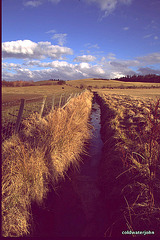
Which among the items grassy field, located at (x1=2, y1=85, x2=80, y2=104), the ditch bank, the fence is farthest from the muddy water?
grassy field, located at (x1=2, y1=85, x2=80, y2=104)

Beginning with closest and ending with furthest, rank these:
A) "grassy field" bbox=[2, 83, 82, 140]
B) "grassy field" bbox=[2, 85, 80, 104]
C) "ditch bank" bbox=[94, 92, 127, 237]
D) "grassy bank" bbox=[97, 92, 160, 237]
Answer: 1. "grassy bank" bbox=[97, 92, 160, 237]
2. "ditch bank" bbox=[94, 92, 127, 237]
3. "grassy field" bbox=[2, 83, 82, 140]
4. "grassy field" bbox=[2, 85, 80, 104]

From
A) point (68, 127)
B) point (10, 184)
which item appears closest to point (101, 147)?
point (68, 127)

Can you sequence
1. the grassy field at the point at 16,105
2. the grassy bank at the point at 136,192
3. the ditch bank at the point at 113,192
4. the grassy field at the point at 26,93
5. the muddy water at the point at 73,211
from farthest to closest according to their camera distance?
the grassy field at the point at 26,93 → the grassy field at the point at 16,105 → the muddy water at the point at 73,211 → the ditch bank at the point at 113,192 → the grassy bank at the point at 136,192

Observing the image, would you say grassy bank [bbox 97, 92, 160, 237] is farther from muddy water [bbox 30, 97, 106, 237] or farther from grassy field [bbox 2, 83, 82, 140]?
grassy field [bbox 2, 83, 82, 140]

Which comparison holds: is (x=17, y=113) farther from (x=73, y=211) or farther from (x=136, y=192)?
(x=136, y=192)

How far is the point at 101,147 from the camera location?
7.05 meters

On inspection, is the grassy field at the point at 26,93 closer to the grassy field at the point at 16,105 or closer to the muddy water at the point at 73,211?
the grassy field at the point at 16,105

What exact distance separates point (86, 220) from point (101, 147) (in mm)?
3879

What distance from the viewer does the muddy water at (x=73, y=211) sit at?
316 cm

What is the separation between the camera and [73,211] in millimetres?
3631

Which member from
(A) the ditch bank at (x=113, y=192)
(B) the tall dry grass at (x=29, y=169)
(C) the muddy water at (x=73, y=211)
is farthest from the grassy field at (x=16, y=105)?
(A) the ditch bank at (x=113, y=192)

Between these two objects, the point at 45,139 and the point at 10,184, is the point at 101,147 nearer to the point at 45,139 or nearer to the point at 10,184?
the point at 45,139

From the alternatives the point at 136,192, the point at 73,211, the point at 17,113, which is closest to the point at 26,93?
the point at 17,113

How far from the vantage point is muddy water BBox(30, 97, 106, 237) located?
3164 mm
